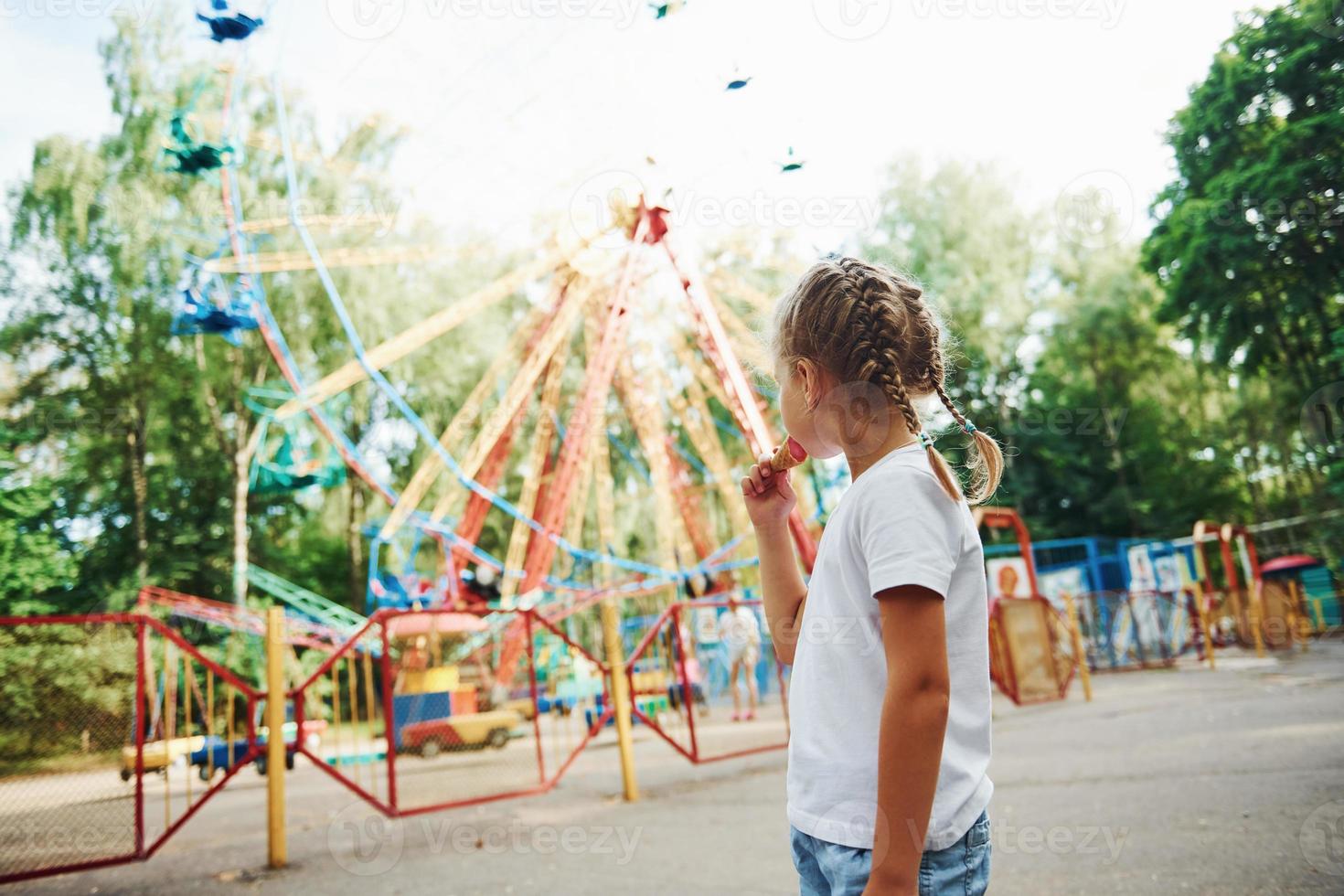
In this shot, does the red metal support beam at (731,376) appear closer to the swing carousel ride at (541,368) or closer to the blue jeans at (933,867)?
the swing carousel ride at (541,368)

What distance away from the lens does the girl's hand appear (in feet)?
5.38

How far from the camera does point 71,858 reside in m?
4.91

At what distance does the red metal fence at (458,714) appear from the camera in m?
6.26

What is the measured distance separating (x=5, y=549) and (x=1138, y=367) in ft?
103

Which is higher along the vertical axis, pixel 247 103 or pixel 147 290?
pixel 247 103

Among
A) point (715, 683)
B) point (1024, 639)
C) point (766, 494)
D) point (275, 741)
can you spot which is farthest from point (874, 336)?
point (715, 683)

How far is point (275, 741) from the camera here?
17.6 ft

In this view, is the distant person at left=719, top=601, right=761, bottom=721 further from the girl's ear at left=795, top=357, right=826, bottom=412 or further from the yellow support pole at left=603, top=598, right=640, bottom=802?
the girl's ear at left=795, top=357, right=826, bottom=412

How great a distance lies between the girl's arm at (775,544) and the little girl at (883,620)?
0.19m

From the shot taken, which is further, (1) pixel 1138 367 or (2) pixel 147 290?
(1) pixel 1138 367

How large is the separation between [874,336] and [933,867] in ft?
2.41

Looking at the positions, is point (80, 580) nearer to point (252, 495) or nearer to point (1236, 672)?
point (252, 495)

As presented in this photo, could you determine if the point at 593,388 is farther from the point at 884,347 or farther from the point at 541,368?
the point at 884,347

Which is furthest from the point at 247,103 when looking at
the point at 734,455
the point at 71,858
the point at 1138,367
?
the point at 1138,367
